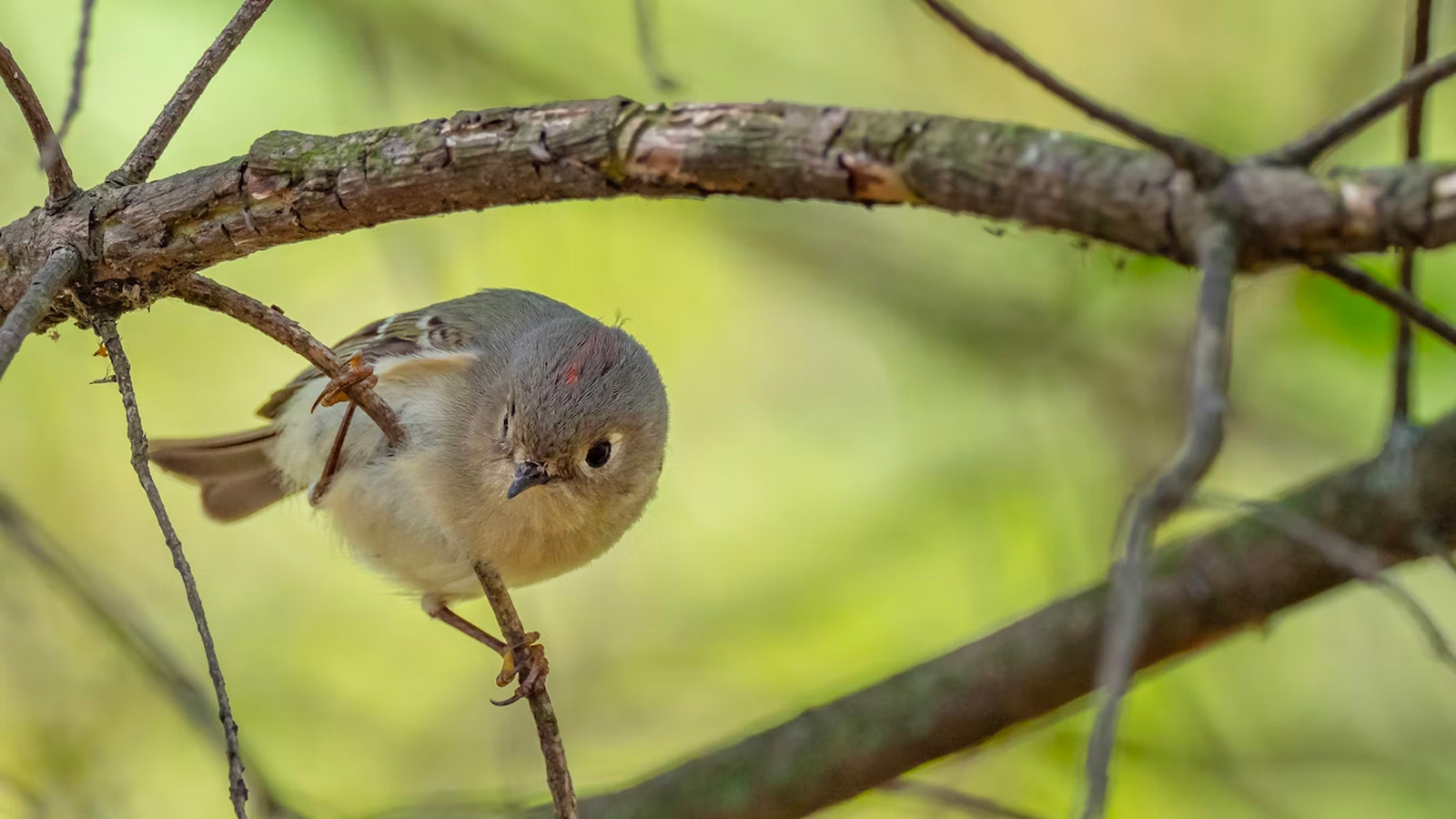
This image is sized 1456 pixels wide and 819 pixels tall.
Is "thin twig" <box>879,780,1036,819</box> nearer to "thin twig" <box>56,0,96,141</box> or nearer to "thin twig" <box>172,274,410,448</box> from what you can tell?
"thin twig" <box>172,274,410,448</box>

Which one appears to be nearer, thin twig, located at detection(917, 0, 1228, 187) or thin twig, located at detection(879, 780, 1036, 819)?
thin twig, located at detection(917, 0, 1228, 187)

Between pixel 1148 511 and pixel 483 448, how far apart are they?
2.22 meters

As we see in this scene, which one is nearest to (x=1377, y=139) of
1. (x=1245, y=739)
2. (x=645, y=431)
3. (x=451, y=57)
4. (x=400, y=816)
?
(x=1245, y=739)

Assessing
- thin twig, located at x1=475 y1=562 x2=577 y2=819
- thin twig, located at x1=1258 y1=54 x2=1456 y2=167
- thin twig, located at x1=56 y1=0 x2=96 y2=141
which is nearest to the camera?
thin twig, located at x1=1258 y1=54 x2=1456 y2=167

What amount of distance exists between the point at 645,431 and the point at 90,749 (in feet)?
6.93

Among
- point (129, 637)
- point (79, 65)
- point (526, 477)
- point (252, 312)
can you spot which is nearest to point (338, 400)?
point (526, 477)

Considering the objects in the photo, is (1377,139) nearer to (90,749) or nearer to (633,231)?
(633,231)

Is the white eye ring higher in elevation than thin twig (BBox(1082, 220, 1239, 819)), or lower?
higher

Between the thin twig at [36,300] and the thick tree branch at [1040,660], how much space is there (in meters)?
1.54

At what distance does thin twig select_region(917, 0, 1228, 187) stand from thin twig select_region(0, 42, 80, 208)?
1.32m

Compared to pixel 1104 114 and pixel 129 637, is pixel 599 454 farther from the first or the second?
pixel 1104 114

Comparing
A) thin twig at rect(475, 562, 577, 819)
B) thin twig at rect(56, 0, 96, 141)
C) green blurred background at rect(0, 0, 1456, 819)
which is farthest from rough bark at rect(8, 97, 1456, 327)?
green blurred background at rect(0, 0, 1456, 819)

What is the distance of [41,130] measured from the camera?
1860mm

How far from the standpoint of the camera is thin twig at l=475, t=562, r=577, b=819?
2145mm
